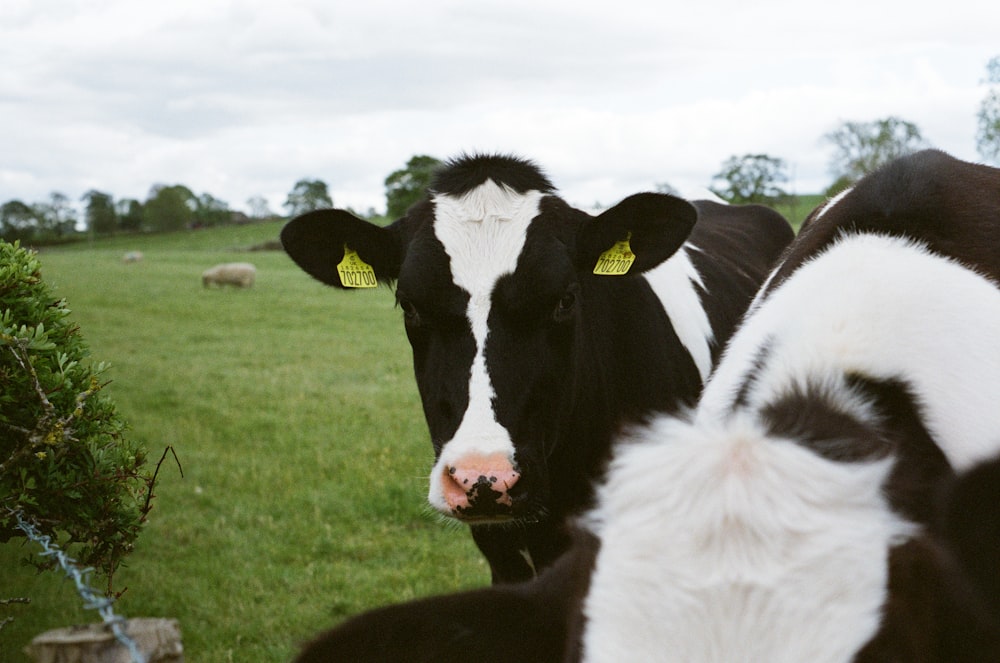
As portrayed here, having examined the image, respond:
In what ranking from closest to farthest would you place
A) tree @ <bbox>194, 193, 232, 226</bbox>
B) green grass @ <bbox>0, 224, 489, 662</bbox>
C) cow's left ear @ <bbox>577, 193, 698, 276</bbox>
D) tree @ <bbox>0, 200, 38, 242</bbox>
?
cow's left ear @ <bbox>577, 193, 698, 276</bbox> < green grass @ <bbox>0, 224, 489, 662</bbox> < tree @ <bbox>0, 200, 38, 242</bbox> < tree @ <bbox>194, 193, 232, 226</bbox>

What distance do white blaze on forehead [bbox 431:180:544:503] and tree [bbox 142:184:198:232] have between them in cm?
7903

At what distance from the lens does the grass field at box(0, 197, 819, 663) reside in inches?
224

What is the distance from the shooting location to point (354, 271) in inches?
180

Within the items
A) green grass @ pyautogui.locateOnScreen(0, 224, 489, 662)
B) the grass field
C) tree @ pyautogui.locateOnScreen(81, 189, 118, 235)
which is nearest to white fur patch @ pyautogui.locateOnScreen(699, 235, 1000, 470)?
the grass field

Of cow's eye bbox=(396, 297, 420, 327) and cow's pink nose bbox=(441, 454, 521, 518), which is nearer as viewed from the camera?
cow's pink nose bbox=(441, 454, 521, 518)

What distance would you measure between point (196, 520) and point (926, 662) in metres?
6.47

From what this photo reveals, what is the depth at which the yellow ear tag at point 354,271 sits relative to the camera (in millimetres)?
4520

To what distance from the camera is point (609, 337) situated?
14.6 ft

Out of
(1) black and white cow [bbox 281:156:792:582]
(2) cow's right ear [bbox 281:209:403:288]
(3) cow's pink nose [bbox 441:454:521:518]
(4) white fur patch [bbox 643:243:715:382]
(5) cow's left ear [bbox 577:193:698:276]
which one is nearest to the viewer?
(3) cow's pink nose [bbox 441:454:521:518]

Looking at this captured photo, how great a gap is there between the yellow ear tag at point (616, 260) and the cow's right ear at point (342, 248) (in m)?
0.87

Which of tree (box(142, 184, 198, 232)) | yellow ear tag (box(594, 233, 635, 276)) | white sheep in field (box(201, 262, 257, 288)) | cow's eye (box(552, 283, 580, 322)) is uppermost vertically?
yellow ear tag (box(594, 233, 635, 276))

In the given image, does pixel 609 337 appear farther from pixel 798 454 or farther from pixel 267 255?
pixel 267 255

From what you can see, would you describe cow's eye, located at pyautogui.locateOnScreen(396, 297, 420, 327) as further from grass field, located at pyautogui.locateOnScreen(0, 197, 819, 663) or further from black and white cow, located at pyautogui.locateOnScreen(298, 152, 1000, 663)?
black and white cow, located at pyautogui.locateOnScreen(298, 152, 1000, 663)

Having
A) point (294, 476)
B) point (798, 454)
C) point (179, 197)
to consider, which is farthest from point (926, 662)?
point (179, 197)
